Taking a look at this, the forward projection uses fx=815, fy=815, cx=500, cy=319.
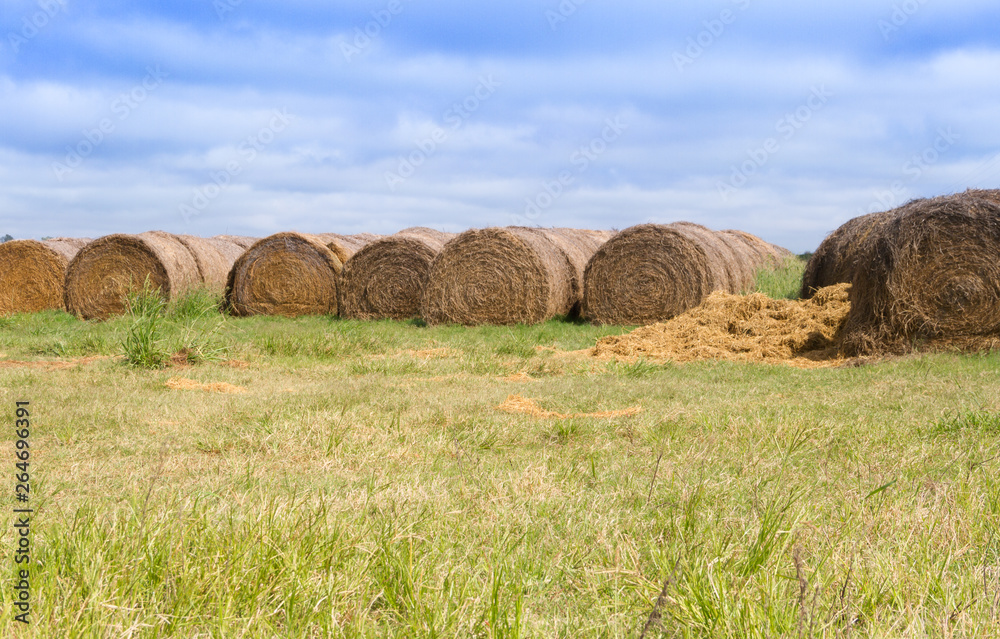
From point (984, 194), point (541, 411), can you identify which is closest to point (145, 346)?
point (541, 411)

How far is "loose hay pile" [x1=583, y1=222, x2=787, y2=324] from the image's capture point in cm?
1449

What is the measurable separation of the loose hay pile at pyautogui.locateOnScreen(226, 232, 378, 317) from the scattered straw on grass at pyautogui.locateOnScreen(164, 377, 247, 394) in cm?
957

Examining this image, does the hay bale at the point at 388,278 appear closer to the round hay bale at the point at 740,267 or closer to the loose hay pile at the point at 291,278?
the loose hay pile at the point at 291,278

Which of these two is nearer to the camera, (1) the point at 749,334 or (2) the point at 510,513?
(2) the point at 510,513

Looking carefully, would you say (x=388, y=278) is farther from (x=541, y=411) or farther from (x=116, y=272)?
(x=541, y=411)

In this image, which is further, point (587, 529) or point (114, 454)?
point (114, 454)

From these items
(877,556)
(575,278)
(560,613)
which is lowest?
(560,613)

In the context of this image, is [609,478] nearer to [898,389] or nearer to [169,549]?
→ [169,549]

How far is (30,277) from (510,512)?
19.0 m

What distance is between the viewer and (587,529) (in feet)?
11.0

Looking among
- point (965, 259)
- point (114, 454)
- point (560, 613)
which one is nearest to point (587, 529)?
point (560, 613)

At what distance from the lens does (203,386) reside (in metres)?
7.64

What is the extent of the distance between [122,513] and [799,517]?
2.80m

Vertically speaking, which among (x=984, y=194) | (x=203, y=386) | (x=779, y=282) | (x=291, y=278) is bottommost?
(x=203, y=386)
